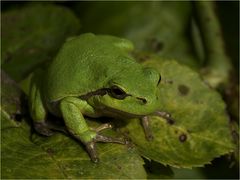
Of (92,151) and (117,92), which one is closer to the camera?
(92,151)

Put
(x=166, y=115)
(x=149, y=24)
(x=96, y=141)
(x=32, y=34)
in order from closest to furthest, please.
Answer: (x=96, y=141)
(x=166, y=115)
(x=32, y=34)
(x=149, y=24)

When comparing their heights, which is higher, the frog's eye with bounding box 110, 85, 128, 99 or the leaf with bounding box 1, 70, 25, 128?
the frog's eye with bounding box 110, 85, 128, 99

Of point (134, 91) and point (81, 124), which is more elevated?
point (134, 91)

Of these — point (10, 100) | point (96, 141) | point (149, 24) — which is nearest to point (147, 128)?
point (96, 141)

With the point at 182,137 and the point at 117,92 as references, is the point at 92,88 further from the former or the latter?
the point at 182,137

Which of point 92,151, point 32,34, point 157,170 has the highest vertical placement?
point 32,34

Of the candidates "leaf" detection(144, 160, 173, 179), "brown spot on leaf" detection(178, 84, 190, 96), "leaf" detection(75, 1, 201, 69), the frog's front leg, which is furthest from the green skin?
"leaf" detection(75, 1, 201, 69)

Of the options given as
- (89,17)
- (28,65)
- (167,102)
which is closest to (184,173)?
(167,102)

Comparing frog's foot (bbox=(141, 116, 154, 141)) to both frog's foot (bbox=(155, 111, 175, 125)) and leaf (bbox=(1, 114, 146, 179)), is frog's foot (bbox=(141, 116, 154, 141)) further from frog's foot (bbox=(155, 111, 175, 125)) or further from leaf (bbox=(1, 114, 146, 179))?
leaf (bbox=(1, 114, 146, 179))
